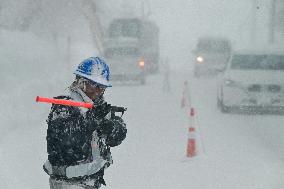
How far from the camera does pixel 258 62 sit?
1612cm

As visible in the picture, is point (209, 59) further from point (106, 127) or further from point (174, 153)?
point (106, 127)

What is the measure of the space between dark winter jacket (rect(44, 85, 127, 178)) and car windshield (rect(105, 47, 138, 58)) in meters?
20.9

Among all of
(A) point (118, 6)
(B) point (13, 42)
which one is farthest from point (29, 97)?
(A) point (118, 6)

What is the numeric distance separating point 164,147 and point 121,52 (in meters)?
14.4

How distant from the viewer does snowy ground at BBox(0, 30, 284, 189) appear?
803 cm

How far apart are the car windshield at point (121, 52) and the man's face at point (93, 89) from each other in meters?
20.9

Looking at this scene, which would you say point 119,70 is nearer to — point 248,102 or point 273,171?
point 248,102

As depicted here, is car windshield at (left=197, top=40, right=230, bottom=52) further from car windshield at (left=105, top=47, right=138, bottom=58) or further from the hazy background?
car windshield at (left=105, top=47, right=138, bottom=58)

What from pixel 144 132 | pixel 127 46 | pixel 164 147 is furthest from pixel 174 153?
pixel 127 46

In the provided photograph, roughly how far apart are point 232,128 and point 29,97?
626cm

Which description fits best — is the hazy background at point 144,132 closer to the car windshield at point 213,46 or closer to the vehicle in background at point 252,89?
the vehicle in background at point 252,89

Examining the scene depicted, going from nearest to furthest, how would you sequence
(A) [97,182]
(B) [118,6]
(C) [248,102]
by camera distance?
(A) [97,182]
(C) [248,102]
(B) [118,6]

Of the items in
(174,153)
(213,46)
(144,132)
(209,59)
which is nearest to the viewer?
(174,153)

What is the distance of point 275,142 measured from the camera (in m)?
11.4
